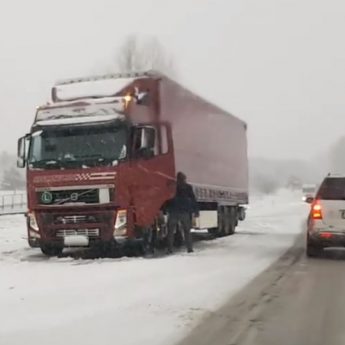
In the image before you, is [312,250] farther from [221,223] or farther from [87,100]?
[221,223]

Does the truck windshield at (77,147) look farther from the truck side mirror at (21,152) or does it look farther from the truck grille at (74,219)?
the truck grille at (74,219)

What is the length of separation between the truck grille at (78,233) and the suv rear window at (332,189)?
490cm

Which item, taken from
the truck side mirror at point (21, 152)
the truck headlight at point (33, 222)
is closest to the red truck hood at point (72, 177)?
the truck side mirror at point (21, 152)

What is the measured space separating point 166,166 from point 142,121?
1.17 meters

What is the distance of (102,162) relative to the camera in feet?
50.6

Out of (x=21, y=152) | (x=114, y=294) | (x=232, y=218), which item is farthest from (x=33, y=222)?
(x=232, y=218)

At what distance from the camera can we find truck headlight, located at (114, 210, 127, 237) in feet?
50.6

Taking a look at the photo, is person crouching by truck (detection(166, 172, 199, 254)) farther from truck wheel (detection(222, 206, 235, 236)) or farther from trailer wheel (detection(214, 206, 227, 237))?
truck wheel (detection(222, 206, 235, 236))

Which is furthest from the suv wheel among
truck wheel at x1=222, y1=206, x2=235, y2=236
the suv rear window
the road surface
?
truck wheel at x1=222, y1=206, x2=235, y2=236

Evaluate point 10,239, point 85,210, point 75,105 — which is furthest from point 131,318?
point 10,239

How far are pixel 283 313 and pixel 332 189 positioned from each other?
24.3ft

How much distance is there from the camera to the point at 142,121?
636 inches

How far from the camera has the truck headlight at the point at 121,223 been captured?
1544 centimetres

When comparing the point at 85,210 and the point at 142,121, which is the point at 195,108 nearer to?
the point at 142,121
